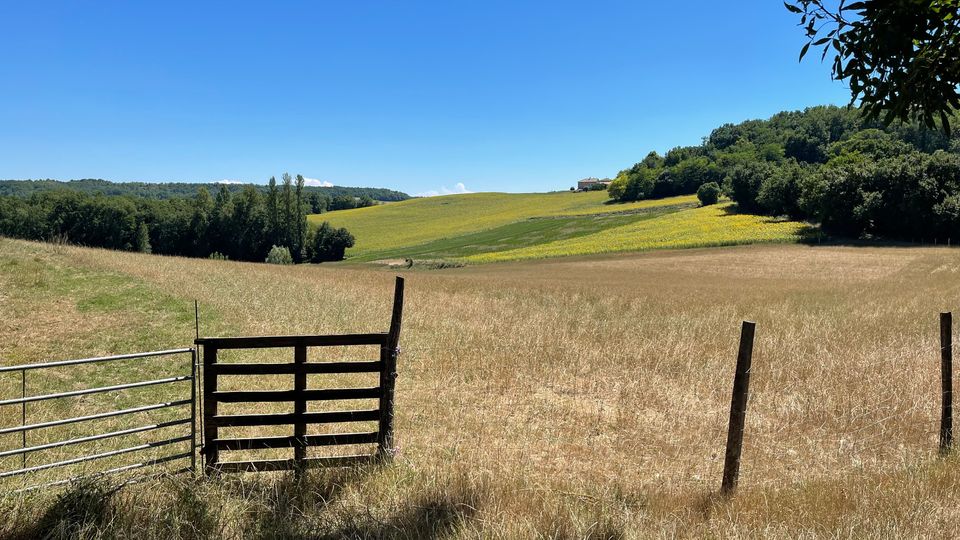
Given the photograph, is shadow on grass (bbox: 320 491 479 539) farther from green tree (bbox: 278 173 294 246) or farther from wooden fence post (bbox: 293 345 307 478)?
green tree (bbox: 278 173 294 246)

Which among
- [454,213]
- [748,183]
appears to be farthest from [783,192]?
[454,213]

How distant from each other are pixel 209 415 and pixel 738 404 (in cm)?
555

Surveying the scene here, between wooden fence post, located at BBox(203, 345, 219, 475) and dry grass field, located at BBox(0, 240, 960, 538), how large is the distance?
601mm

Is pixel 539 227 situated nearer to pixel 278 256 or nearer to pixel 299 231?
pixel 278 256

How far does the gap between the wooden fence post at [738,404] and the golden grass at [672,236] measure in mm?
56008

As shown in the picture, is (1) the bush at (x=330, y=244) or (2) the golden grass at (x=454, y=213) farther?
(2) the golden grass at (x=454, y=213)

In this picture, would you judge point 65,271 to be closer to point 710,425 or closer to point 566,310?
point 566,310

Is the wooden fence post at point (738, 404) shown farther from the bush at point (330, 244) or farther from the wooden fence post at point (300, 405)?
the bush at point (330, 244)

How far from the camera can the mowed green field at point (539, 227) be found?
64938 millimetres

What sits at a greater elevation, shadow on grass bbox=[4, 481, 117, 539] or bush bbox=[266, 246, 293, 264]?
shadow on grass bbox=[4, 481, 117, 539]

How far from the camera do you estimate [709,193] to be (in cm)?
9619

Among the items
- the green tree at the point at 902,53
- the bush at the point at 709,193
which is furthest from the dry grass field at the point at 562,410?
the bush at the point at 709,193

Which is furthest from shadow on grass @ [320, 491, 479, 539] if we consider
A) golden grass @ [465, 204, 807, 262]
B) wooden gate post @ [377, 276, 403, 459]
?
golden grass @ [465, 204, 807, 262]

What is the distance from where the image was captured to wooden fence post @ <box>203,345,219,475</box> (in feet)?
19.6
